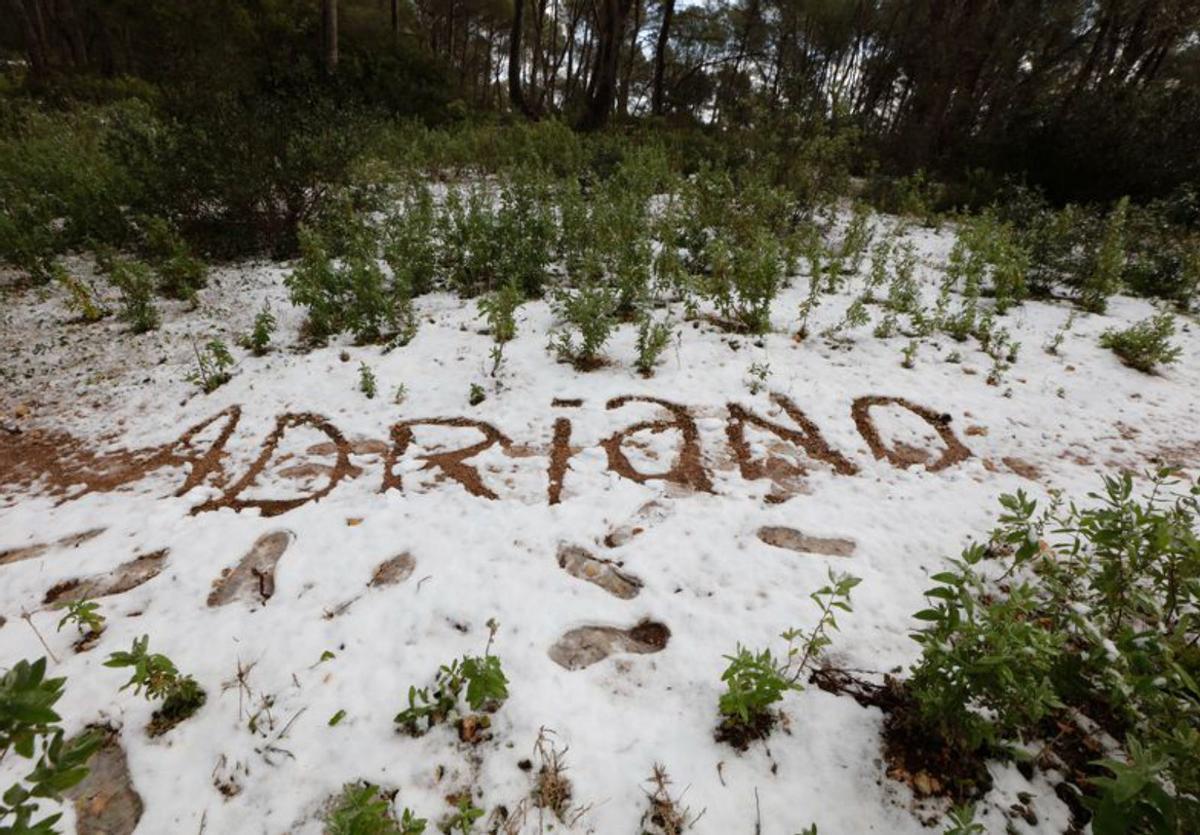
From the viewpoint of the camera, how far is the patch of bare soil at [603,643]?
8.43ft

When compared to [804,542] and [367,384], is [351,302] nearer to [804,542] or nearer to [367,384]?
[367,384]

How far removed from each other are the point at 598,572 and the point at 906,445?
2.57 metres

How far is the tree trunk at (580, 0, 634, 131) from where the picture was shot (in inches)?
501

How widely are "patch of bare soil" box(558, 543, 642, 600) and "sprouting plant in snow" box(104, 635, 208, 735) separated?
1.71 meters

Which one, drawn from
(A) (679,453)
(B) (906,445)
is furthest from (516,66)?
(B) (906,445)

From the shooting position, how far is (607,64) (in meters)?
13.0

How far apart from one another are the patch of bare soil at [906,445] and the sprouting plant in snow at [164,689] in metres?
4.13

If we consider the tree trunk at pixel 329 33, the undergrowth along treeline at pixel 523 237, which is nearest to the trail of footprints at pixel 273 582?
the undergrowth along treeline at pixel 523 237

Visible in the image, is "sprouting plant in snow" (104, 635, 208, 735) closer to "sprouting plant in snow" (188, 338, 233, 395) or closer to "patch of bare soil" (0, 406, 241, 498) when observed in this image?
"patch of bare soil" (0, 406, 241, 498)

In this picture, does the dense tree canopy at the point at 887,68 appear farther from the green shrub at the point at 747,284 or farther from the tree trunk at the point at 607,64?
the green shrub at the point at 747,284

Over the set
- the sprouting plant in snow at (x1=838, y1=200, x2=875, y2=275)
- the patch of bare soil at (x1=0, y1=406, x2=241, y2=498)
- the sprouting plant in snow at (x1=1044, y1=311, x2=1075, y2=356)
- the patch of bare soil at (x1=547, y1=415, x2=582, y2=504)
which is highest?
the sprouting plant in snow at (x1=838, y1=200, x2=875, y2=275)

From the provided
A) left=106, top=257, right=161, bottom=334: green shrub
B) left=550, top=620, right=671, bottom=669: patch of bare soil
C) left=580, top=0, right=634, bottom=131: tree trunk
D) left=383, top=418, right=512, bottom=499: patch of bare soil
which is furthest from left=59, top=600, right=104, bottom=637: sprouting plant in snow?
left=580, top=0, right=634, bottom=131: tree trunk

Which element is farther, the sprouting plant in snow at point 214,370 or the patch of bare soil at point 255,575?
the sprouting plant in snow at point 214,370

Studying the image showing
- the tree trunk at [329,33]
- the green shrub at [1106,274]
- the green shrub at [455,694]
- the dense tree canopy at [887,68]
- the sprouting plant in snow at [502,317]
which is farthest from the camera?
the tree trunk at [329,33]
